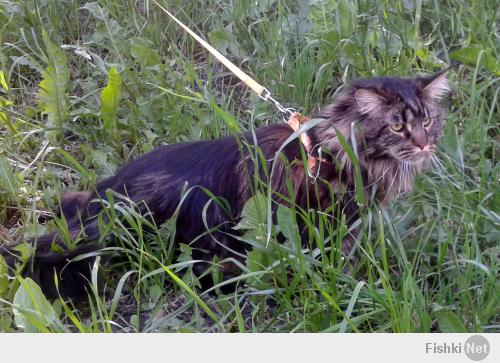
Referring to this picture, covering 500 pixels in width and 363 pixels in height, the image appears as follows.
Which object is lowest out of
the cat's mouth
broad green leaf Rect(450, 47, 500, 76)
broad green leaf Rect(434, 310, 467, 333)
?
broad green leaf Rect(434, 310, 467, 333)

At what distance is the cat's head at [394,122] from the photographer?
273 centimetres

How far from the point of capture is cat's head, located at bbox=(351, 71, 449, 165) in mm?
2732

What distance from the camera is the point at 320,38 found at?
3723 millimetres

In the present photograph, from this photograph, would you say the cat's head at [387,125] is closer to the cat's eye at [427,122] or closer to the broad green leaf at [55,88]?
the cat's eye at [427,122]

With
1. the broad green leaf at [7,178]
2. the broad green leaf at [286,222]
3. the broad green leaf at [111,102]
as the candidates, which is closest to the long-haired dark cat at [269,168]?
the broad green leaf at [286,222]

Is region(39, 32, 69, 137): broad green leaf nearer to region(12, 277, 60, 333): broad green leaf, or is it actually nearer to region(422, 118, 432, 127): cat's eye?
region(12, 277, 60, 333): broad green leaf

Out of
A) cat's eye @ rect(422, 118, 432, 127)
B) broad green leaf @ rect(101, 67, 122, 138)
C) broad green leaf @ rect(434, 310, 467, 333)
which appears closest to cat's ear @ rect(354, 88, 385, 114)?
cat's eye @ rect(422, 118, 432, 127)

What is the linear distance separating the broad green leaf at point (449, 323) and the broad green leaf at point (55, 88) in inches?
85.5

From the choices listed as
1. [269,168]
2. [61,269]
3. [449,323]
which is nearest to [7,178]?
[61,269]

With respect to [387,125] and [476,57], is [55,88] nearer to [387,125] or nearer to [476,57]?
[387,125]

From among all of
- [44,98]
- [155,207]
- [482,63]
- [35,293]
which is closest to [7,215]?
[44,98]

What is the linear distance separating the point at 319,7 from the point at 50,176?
1.56m

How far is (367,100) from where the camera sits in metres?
2.74

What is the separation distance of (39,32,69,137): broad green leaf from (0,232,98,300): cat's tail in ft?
3.32
